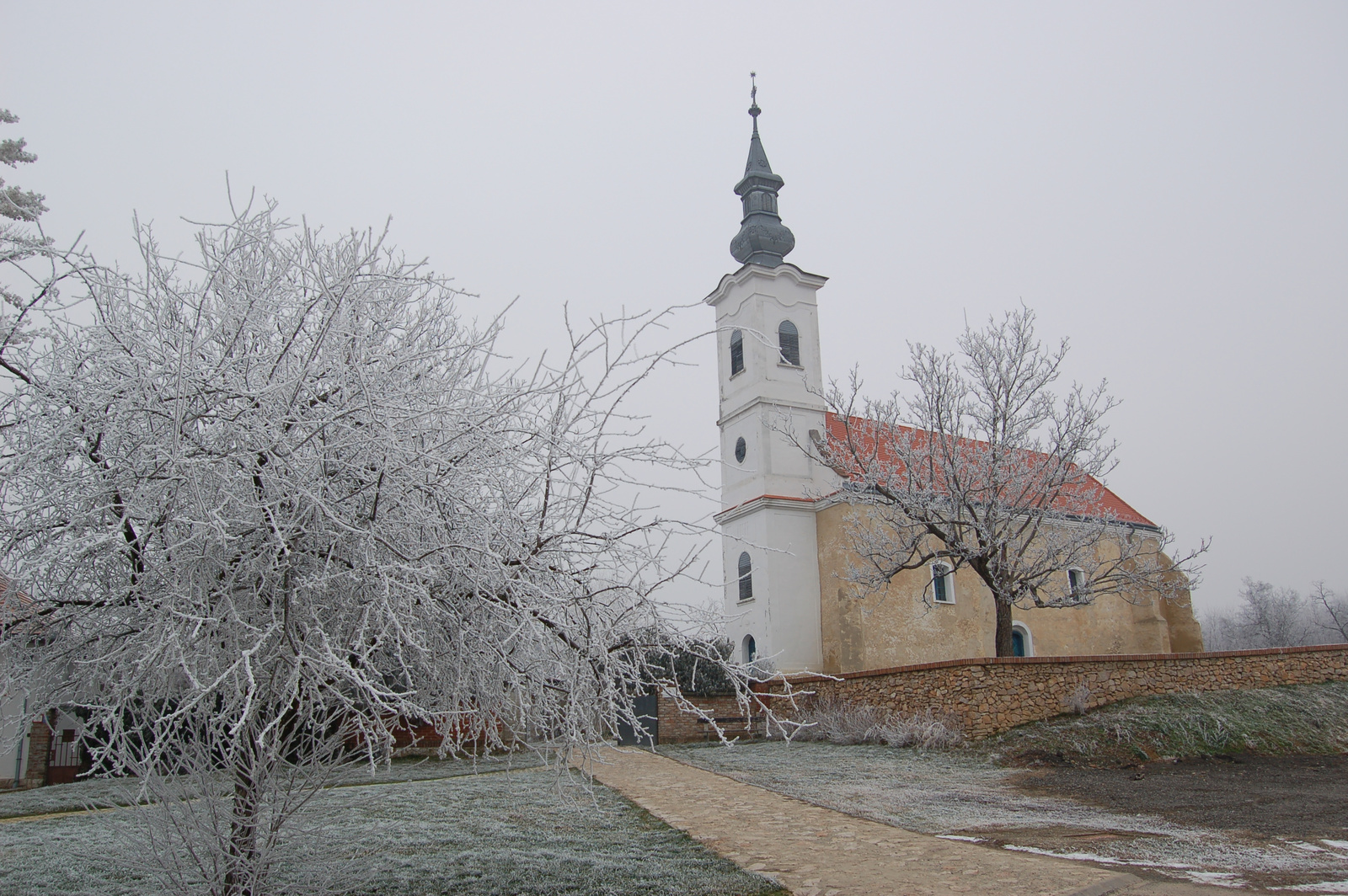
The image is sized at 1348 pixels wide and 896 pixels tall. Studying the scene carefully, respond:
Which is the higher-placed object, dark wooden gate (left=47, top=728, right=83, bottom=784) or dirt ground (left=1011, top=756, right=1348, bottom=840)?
dark wooden gate (left=47, top=728, right=83, bottom=784)

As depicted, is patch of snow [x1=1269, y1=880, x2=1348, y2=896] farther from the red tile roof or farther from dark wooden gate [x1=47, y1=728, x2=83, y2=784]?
dark wooden gate [x1=47, y1=728, x2=83, y2=784]

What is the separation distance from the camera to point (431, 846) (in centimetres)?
744

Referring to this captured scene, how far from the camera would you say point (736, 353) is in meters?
27.8

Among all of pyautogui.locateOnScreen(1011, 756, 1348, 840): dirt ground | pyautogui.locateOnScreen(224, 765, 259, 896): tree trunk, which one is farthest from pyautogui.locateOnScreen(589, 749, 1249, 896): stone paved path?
pyautogui.locateOnScreen(1011, 756, 1348, 840): dirt ground

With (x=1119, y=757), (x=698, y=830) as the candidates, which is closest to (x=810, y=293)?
(x=1119, y=757)

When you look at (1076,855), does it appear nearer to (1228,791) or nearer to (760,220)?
(1228,791)

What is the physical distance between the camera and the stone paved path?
19.1 ft

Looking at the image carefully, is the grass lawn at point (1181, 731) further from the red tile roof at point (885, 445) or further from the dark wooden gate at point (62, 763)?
the dark wooden gate at point (62, 763)

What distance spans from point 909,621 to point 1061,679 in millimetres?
8424

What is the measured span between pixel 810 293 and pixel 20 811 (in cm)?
2274

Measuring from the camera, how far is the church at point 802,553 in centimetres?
2355

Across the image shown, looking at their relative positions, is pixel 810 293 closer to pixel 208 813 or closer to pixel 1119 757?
pixel 1119 757

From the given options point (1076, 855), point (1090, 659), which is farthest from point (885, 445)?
point (1076, 855)

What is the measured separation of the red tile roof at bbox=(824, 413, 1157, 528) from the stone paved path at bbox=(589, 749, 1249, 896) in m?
10.9
